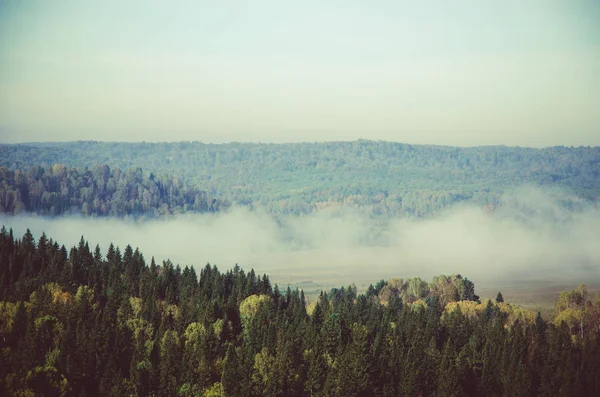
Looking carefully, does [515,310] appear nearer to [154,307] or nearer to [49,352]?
[154,307]

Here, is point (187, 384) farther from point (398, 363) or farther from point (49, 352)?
point (398, 363)

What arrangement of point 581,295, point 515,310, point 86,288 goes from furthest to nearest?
point 581,295 < point 515,310 < point 86,288

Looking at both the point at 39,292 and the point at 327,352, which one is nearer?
the point at 327,352

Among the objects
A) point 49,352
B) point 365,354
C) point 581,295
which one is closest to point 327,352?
point 365,354

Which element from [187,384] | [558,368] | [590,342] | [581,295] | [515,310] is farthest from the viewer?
[581,295]

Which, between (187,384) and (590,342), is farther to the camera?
(590,342)

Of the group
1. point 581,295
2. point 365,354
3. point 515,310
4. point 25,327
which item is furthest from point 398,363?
point 581,295
